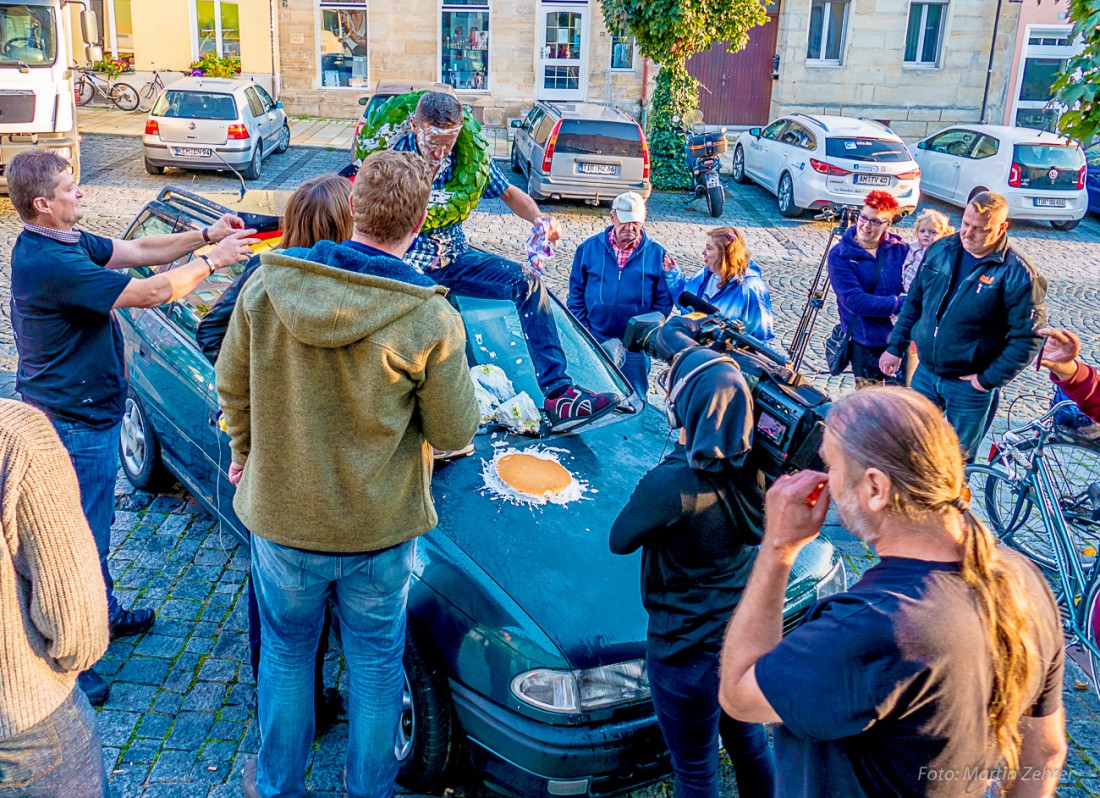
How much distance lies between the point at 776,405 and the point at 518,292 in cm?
254

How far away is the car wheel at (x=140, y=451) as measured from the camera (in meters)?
5.66

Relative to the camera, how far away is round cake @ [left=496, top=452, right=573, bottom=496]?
13.5 feet

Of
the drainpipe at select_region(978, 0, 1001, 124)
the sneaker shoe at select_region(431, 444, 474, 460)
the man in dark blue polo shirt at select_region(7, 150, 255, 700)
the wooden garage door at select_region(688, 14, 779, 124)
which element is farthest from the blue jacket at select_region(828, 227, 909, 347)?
the drainpipe at select_region(978, 0, 1001, 124)

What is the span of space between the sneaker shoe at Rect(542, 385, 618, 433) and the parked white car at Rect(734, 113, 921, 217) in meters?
11.3

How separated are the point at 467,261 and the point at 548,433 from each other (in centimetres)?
123

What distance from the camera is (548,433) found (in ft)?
15.0

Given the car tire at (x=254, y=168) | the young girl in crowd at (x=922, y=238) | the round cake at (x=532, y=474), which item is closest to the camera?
the round cake at (x=532, y=474)

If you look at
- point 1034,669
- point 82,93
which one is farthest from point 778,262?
point 82,93

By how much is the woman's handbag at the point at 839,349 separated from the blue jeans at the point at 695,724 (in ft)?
13.2

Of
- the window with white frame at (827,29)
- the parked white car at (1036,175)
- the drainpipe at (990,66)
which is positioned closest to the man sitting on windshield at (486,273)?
the parked white car at (1036,175)

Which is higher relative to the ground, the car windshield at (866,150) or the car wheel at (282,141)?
the car windshield at (866,150)

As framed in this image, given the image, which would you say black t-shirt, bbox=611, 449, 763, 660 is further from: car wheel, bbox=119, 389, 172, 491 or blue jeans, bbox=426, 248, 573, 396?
car wheel, bbox=119, 389, 172, 491

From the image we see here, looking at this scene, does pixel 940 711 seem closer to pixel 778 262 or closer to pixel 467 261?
pixel 467 261

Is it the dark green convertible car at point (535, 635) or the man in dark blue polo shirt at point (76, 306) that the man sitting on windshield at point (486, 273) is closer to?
the dark green convertible car at point (535, 635)
